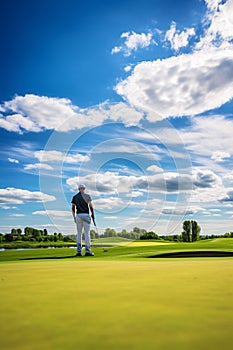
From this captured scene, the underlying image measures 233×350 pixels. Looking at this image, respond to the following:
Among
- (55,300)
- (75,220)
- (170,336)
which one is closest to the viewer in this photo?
(170,336)

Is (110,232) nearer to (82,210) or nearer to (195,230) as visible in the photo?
(82,210)

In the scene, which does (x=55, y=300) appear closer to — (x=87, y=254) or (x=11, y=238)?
(x=87, y=254)

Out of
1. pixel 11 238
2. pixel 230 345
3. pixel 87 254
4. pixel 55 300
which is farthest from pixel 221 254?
pixel 11 238

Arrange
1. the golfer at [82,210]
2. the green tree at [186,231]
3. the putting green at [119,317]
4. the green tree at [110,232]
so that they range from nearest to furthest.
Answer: the putting green at [119,317], the golfer at [82,210], the green tree at [110,232], the green tree at [186,231]

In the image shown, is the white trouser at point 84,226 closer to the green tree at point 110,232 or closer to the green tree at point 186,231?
the green tree at point 110,232

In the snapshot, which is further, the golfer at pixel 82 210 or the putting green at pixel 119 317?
the golfer at pixel 82 210

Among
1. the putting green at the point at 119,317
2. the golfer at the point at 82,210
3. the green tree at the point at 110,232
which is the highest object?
the golfer at the point at 82,210

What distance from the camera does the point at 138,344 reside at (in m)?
2.10

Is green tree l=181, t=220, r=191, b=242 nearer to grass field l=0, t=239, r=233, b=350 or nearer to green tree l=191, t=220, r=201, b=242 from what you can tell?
green tree l=191, t=220, r=201, b=242

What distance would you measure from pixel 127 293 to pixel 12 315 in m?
1.47

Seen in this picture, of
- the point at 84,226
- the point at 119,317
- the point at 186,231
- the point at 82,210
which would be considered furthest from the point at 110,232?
the point at 186,231

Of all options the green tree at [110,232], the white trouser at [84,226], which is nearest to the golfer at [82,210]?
the white trouser at [84,226]

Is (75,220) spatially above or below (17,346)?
above

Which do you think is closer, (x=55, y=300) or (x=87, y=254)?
(x=55, y=300)
